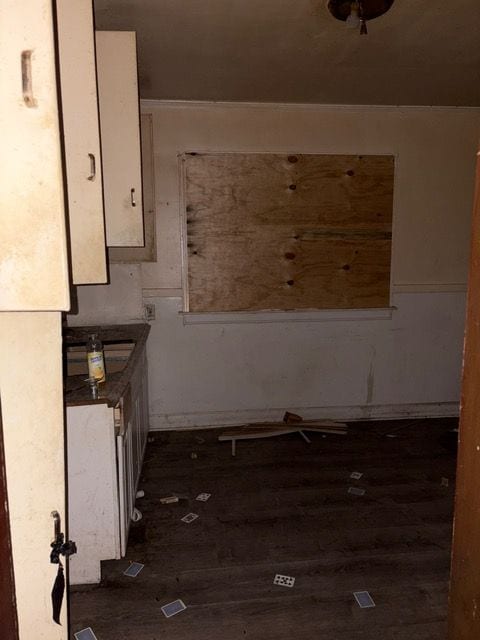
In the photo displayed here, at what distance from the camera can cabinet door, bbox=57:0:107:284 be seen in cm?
158

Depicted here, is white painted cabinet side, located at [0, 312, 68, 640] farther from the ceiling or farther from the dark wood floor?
the ceiling

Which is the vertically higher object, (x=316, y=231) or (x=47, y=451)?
(x=316, y=231)

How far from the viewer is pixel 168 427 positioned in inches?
161

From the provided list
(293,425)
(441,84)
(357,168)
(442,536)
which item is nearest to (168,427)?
(293,425)

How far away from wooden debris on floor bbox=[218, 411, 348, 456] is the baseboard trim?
10 cm

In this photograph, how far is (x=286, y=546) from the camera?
258 cm

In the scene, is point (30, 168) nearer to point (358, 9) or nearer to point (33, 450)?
point (33, 450)

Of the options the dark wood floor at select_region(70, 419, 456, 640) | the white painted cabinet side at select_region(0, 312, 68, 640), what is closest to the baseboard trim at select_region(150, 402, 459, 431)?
the dark wood floor at select_region(70, 419, 456, 640)

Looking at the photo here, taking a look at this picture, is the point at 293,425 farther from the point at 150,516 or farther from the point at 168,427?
the point at 150,516

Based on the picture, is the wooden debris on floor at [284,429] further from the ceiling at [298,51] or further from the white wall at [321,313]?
the ceiling at [298,51]

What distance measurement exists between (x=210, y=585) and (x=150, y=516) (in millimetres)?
692

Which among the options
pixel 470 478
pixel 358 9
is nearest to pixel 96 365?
pixel 470 478

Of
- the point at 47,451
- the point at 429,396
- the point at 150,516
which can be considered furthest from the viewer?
the point at 429,396

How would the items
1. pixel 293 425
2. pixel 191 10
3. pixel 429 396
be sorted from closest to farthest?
1. pixel 191 10
2. pixel 293 425
3. pixel 429 396
